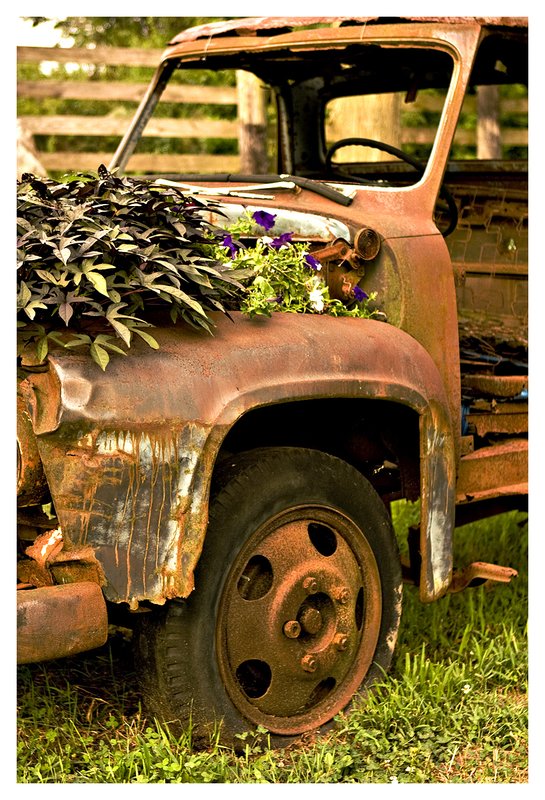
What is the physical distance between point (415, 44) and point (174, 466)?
2005 millimetres

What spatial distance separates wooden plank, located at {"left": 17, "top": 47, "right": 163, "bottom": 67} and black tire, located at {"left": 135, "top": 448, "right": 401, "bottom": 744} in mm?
8511

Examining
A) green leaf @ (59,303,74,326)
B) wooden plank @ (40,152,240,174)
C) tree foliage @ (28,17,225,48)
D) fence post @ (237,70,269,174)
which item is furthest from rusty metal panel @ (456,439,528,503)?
tree foliage @ (28,17,225,48)

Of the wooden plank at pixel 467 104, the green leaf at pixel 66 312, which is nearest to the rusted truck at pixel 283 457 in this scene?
the green leaf at pixel 66 312

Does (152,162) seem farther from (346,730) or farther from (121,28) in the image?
(346,730)

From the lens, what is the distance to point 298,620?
3.09 m

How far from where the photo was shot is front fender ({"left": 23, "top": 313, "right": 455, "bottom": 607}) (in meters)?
2.56

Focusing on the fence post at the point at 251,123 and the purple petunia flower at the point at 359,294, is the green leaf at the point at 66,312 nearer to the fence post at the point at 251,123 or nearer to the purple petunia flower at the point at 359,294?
the purple petunia flower at the point at 359,294

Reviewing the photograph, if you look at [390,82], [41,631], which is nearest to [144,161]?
[390,82]

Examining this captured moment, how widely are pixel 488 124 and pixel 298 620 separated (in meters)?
10.7

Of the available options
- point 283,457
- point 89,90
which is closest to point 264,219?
point 283,457

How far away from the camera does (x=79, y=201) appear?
9.67 ft

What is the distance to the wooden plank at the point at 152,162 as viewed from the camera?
1135 centimetres

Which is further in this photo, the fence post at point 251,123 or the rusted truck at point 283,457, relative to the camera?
the fence post at point 251,123

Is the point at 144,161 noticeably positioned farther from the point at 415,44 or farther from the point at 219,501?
the point at 219,501
